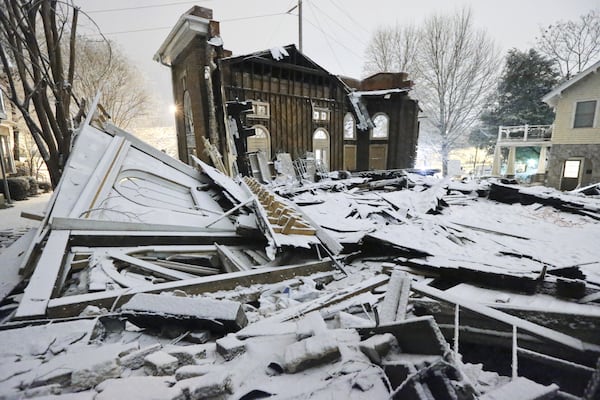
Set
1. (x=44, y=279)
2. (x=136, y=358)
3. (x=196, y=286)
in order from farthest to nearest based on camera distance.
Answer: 1. (x=196, y=286)
2. (x=44, y=279)
3. (x=136, y=358)

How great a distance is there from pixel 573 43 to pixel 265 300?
102 ft

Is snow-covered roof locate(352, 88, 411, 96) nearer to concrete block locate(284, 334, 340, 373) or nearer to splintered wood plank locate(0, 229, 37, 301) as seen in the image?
splintered wood plank locate(0, 229, 37, 301)

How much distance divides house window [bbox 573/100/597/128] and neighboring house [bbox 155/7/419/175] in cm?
875

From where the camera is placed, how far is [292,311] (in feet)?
8.00

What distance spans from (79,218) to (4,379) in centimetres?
246

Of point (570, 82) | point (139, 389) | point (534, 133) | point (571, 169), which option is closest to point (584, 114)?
point (570, 82)

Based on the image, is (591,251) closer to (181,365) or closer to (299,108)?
(181,365)

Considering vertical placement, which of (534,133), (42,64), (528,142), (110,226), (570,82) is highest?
(570,82)

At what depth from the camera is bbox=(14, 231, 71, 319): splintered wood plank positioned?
2.13 metres

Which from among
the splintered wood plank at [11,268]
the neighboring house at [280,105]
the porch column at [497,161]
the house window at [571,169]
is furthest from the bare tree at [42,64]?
the porch column at [497,161]

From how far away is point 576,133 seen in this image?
15750mm

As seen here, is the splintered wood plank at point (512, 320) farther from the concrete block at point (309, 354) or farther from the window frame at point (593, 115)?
the window frame at point (593, 115)

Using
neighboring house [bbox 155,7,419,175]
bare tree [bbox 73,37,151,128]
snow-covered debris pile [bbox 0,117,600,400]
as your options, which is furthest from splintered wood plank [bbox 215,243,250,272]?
bare tree [bbox 73,37,151,128]

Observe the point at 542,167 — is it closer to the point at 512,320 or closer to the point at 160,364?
the point at 512,320
